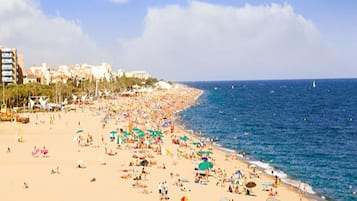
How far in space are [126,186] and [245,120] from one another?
46674 mm

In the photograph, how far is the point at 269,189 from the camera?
26.1 meters

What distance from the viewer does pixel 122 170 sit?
92.3 feet

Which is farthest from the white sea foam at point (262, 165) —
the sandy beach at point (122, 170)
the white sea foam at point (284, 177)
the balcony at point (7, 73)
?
the balcony at point (7, 73)

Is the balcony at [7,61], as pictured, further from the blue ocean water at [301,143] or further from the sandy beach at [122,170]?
the sandy beach at [122,170]

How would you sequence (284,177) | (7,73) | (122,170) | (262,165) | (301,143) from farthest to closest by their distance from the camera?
(7,73) < (301,143) < (262,165) < (284,177) < (122,170)

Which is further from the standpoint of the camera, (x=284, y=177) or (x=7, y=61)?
(x=7, y=61)

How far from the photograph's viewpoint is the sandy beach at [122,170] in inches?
912

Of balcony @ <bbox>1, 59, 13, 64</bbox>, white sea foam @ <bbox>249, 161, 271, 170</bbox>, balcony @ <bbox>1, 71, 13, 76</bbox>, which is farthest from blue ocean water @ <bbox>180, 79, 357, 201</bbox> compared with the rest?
balcony @ <bbox>1, 59, 13, 64</bbox>

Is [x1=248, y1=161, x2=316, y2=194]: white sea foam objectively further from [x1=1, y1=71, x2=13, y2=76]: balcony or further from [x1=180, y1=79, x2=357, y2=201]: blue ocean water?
[x1=1, y1=71, x2=13, y2=76]: balcony

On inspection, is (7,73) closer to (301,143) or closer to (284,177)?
(301,143)

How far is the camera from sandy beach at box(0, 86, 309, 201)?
2316 centimetres

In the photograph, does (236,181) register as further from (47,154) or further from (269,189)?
(47,154)

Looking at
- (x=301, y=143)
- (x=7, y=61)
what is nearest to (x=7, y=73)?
(x=7, y=61)

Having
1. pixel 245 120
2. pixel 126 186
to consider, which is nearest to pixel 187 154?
pixel 126 186
